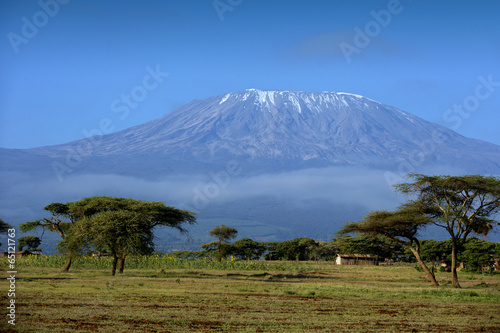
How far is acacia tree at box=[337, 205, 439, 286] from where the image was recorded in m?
34.9

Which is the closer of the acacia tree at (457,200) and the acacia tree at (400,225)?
the acacia tree at (457,200)

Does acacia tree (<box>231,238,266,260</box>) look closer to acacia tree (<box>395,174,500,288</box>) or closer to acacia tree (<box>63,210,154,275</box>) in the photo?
acacia tree (<box>63,210,154,275</box>)

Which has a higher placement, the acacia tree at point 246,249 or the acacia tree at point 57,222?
the acacia tree at point 57,222

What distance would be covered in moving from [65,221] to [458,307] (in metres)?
32.2

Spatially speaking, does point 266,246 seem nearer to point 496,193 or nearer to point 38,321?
point 496,193

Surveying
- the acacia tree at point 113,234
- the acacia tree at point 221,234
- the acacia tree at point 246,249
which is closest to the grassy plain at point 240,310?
the acacia tree at point 113,234

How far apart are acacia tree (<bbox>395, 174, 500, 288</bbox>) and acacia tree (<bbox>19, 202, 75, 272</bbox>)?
24.5 metres

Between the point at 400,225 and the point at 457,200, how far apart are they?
12.5ft

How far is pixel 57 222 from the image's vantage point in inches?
1661

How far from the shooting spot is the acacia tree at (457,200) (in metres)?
33.2

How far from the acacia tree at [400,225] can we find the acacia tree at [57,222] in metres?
20.5

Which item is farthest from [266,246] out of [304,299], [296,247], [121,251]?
[304,299]

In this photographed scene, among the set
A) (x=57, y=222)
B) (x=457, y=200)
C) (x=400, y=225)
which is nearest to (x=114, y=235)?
(x=57, y=222)

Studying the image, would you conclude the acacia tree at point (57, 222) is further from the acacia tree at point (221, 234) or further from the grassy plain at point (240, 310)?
the acacia tree at point (221, 234)
